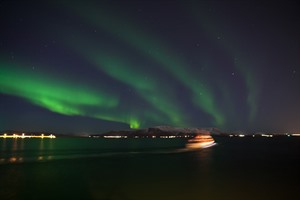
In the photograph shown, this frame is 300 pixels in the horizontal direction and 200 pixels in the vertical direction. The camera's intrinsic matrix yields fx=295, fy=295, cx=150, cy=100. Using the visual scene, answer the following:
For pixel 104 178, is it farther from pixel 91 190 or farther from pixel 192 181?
pixel 192 181

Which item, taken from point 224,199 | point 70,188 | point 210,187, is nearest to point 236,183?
point 210,187

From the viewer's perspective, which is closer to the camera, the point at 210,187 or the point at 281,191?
the point at 281,191

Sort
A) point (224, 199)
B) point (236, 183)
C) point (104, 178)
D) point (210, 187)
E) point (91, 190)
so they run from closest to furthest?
point (224, 199) → point (91, 190) → point (210, 187) → point (236, 183) → point (104, 178)

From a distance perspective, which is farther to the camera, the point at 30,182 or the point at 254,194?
the point at 30,182

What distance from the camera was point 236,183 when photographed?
30594 millimetres

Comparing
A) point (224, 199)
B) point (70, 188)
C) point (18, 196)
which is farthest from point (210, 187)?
point (18, 196)

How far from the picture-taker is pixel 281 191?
2692 centimetres

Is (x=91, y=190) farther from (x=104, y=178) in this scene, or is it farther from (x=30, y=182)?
(x=30, y=182)

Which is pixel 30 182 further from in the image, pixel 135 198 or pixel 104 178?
pixel 135 198

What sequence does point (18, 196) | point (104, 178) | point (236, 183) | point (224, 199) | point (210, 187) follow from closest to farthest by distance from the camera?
point (224, 199) < point (18, 196) < point (210, 187) < point (236, 183) < point (104, 178)

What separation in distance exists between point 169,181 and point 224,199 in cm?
923

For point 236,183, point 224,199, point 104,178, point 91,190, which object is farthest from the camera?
point 104,178

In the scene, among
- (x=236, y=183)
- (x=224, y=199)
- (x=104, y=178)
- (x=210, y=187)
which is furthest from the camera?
(x=104, y=178)

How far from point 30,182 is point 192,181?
17648mm
